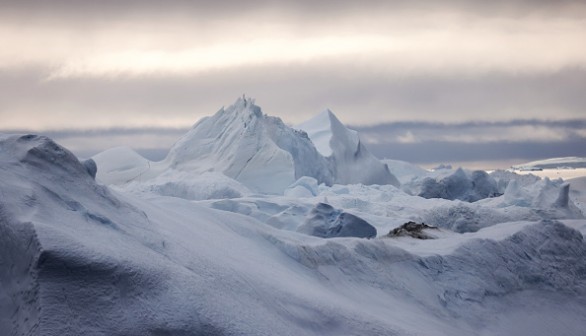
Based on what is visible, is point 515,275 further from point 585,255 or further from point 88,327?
point 88,327

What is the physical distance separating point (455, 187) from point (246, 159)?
8.36 metres

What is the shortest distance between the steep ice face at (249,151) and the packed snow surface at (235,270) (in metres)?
16.2

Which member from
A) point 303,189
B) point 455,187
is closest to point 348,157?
point 455,187

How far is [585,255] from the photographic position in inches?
409

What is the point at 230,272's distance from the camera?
21.0 feet

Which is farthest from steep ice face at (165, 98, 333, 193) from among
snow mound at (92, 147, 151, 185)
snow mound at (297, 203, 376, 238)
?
snow mound at (297, 203, 376, 238)

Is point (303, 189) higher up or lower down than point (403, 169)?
higher up

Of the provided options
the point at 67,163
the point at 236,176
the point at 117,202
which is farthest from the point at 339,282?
the point at 236,176

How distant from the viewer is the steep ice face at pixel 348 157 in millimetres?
35531

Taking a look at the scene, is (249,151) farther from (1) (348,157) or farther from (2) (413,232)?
(2) (413,232)

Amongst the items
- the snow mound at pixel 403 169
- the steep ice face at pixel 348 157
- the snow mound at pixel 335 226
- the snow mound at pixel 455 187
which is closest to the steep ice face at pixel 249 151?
the steep ice face at pixel 348 157

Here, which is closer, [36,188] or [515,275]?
[36,188]

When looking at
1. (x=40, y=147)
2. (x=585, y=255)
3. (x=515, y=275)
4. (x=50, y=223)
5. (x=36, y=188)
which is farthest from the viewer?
(x=585, y=255)

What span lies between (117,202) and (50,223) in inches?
45.4
